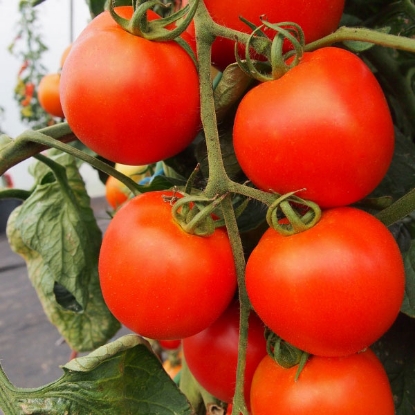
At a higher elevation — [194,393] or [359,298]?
[359,298]

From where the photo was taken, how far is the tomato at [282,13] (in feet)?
1.36

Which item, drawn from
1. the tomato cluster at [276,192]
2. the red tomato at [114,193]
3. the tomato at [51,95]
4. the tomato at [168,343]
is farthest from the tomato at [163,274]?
the tomato at [51,95]

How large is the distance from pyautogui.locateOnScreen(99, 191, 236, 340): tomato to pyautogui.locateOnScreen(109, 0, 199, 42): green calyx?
0.43ft

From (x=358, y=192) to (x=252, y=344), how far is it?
0.17m

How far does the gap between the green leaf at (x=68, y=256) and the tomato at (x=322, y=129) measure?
306 millimetres

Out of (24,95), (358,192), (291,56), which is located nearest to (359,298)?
(358,192)

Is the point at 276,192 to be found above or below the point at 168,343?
above

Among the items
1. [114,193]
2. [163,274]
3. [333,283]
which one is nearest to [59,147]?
[163,274]

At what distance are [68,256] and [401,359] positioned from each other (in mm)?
369

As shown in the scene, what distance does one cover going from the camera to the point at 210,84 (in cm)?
42

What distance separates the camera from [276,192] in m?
0.39

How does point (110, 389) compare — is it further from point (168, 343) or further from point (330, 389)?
point (168, 343)

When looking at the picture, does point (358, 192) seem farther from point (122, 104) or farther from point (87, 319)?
point (87, 319)

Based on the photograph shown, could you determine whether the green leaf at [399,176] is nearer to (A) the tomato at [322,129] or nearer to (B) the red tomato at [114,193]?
(A) the tomato at [322,129]
